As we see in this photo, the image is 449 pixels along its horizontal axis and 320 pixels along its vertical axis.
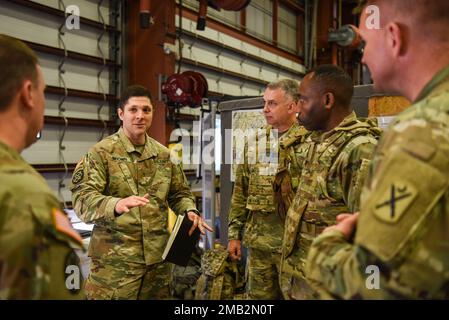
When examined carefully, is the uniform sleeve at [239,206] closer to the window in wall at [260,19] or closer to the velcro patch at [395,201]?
the velcro patch at [395,201]

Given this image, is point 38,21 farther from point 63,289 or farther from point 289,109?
point 63,289

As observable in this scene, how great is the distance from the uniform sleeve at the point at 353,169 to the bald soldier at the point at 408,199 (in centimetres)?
87

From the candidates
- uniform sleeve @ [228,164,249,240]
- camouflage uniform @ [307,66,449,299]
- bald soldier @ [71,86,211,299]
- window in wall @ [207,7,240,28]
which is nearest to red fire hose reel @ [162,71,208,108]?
uniform sleeve @ [228,164,249,240]

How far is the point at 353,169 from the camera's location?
2.02m

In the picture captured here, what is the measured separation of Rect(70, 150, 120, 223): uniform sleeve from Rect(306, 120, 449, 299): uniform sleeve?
1.70 meters

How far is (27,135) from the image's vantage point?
1171mm

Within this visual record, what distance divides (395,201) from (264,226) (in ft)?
7.46

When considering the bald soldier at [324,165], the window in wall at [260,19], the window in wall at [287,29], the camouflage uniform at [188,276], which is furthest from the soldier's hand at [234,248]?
the window in wall at [287,29]

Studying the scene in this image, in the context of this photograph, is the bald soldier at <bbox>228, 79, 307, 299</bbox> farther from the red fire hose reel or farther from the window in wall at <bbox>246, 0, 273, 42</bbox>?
the window in wall at <bbox>246, 0, 273, 42</bbox>

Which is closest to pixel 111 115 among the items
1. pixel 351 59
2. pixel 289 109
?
pixel 289 109

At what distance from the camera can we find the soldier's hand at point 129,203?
2.23 meters

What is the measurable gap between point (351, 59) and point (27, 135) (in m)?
10.3
